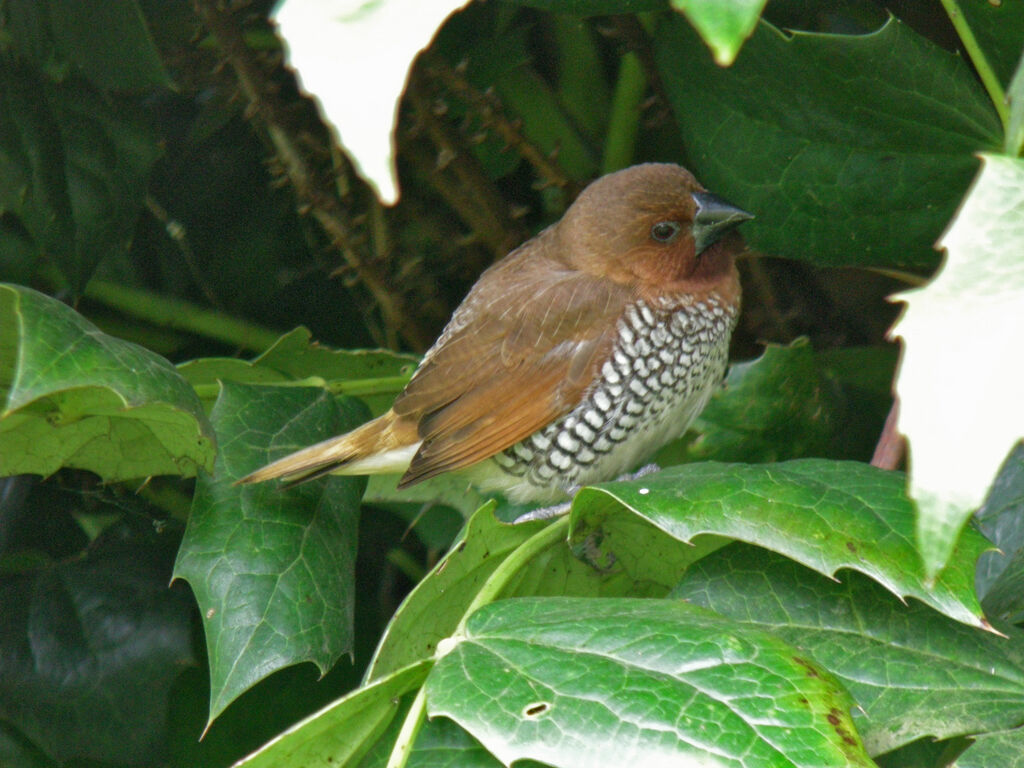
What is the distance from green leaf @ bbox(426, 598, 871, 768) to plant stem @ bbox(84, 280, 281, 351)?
116 centimetres

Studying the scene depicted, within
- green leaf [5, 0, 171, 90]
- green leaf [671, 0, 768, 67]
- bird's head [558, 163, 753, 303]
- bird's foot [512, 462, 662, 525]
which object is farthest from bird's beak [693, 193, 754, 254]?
green leaf [671, 0, 768, 67]

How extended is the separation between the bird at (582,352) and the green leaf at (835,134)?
15cm

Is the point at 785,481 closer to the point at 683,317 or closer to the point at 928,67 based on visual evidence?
the point at 928,67

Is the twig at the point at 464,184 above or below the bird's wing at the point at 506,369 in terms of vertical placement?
above

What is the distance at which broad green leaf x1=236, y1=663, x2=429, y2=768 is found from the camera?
115 centimetres

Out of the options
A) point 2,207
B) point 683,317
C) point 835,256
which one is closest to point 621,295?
point 683,317

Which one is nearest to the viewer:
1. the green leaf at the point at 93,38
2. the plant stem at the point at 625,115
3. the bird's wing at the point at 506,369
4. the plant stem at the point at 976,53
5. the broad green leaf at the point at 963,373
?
the broad green leaf at the point at 963,373

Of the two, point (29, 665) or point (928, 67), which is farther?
point (29, 665)

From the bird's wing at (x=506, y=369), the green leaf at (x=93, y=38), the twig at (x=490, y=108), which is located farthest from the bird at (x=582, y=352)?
the green leaf at (x=93, y=38)

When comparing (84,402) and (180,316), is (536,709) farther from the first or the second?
(180,316)

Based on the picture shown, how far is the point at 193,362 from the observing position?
5.90ft

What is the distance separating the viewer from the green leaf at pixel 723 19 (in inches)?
28.6

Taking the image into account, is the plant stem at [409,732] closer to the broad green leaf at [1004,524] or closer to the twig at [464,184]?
the broad green leaf at [1004,524]

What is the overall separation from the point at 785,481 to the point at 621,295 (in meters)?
0.87
